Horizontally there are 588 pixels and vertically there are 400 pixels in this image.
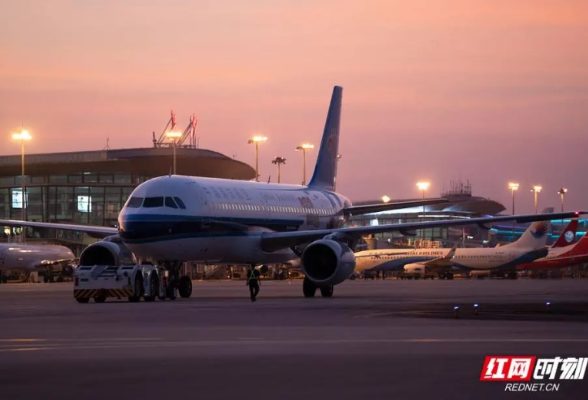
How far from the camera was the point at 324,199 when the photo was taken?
49312 millimetres

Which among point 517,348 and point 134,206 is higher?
point 134,206

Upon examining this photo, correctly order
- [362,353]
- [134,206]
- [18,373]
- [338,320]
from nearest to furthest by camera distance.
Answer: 1. [18,373]
2. [362,353]
3. [338,320]
4. [134,206]

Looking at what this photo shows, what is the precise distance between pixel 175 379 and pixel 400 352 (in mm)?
4422

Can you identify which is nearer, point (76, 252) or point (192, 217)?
point (192, 217)

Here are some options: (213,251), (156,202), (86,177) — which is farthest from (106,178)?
(156,202)

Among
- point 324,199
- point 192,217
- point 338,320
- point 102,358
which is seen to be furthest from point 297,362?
point 324,199

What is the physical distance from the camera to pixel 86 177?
4961 inches

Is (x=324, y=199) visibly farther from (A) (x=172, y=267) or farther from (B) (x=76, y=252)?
(B) (x=76, y=252)

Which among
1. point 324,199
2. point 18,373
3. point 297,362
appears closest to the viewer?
point 18,373

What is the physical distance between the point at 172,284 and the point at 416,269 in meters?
64.7

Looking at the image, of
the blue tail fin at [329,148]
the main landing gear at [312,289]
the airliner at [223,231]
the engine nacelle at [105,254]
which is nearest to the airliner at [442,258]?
the blue tail fin at [329,148]

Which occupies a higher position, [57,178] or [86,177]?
[86,177]

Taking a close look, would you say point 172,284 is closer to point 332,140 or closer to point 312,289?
point 312,289

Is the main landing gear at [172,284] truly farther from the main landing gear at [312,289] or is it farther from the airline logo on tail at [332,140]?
the airline logo on tail at [332,140]
